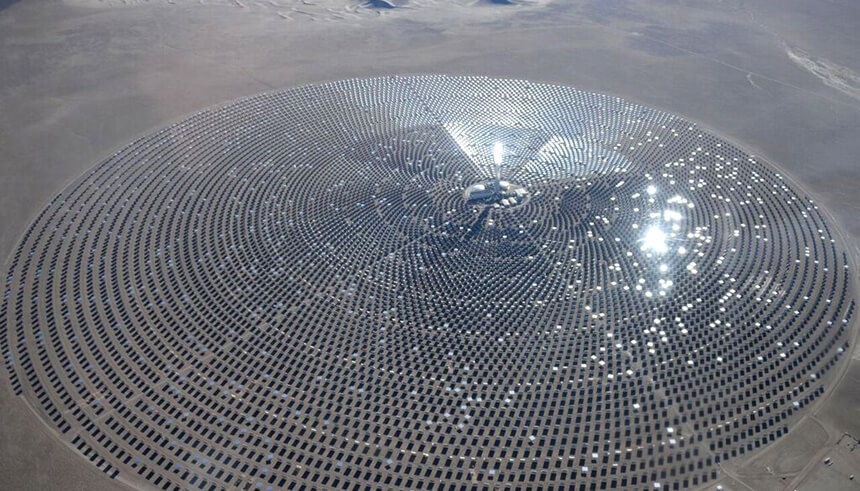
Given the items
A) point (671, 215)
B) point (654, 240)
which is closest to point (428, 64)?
point (671, 215)

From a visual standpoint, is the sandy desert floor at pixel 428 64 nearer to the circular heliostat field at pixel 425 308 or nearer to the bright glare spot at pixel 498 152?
the circular heliostat field at pixel 425 308

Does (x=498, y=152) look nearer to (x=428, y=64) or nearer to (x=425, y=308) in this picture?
(x=425, y=308)

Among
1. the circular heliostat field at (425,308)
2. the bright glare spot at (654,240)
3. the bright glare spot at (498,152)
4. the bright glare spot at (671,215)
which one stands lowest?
the circular heliostat field at (425,308)

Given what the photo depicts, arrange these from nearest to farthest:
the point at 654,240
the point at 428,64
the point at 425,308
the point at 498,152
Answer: the point at 425,308 → the point at 654,240 → the point at 498,152 → the point at 428,64

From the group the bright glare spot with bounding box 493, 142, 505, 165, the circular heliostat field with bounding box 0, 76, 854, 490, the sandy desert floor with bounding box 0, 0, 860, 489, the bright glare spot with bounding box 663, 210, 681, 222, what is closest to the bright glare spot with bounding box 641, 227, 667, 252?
the circular heliostat field with bounding box 0, 76, 854, 490

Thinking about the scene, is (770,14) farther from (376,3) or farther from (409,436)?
(409,436)

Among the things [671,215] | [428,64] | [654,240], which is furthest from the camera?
[428,64]

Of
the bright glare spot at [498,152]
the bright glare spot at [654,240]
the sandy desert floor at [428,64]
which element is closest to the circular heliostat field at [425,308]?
the bright glare spot at [654,240]
